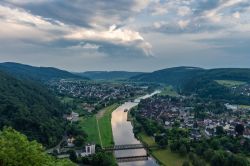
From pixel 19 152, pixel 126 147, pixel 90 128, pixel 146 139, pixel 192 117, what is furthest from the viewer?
pixel 192 117

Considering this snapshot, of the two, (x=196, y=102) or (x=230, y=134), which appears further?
(x=196, y=102)

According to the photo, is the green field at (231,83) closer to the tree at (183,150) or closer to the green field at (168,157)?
the green field at (168,157)

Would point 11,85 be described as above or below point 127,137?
above

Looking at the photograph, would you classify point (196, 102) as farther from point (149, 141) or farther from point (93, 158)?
point (93, 158)

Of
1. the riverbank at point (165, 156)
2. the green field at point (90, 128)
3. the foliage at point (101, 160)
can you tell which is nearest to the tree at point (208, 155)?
the riverbank at point (165, 156)

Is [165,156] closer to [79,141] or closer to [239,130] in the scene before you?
[79,141]

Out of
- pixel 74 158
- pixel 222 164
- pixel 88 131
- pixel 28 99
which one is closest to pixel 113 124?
pixel 88 131

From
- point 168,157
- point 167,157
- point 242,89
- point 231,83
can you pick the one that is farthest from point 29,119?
point 231,83

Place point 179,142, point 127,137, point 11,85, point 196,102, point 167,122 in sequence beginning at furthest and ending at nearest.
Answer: point 196,102
point 11,85
point 167,122
point 127,137
point 179,142
